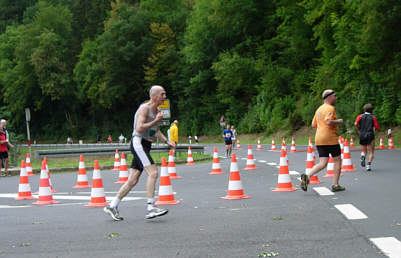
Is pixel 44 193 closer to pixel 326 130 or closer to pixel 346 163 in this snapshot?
pixel 326 130

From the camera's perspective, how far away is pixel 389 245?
5.75 metres

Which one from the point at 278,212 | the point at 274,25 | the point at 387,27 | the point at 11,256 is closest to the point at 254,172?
the point at 278,212

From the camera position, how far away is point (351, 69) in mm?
36156

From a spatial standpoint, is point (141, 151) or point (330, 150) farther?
point (330, 150)

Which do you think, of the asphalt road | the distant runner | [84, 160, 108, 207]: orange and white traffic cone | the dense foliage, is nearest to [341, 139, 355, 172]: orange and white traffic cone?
the asphalt road

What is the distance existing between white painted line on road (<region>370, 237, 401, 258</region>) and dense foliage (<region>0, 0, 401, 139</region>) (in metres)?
25.1

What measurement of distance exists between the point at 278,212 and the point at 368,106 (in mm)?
8310

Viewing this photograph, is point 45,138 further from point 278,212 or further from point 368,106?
point 278,212

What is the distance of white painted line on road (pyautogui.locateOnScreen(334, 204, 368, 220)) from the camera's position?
7.68 m

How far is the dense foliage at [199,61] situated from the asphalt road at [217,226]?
71.1 feet

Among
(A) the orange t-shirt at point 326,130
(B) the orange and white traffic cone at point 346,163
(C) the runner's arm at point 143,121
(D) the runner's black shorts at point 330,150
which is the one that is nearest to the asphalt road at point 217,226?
(D) the runner's black shorts at point 330,150

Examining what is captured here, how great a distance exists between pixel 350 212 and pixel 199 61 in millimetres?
51402

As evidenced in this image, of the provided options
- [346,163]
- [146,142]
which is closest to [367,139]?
[346,163]

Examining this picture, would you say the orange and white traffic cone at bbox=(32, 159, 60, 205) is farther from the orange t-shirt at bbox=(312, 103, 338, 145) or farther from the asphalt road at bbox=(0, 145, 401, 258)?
the orange t-shirt at bbox=(312, 103, 338, 145)
